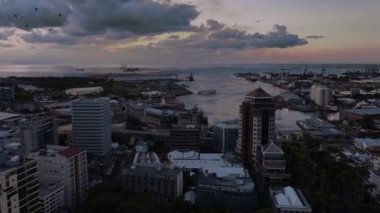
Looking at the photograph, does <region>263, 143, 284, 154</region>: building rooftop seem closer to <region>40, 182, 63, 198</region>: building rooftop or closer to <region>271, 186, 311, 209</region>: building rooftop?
<region>271, 186, 311, 209</region>: building rooftop

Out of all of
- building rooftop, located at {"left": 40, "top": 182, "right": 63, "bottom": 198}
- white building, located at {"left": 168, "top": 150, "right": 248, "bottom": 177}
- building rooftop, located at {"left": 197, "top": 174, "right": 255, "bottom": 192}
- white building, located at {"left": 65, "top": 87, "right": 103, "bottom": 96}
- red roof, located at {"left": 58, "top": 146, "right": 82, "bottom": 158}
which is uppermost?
red roof, located at {"left": 58, "top": 146, "right": 82, "bottom": 158}

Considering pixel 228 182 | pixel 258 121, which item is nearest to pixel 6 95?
pixel 258 121

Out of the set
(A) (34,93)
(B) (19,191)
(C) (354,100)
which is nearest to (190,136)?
(B) (19,191)

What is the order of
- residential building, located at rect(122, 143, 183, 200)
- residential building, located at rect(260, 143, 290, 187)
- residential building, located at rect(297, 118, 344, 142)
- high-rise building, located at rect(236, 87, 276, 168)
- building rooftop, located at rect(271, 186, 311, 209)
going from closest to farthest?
1. building rooftop, located at rect(271, 186, 311, 209)
2. residential building, located at rect(122, 143, 183, 200)
3. residential building, located at rect(260, 143, 290, 187)
4. high-rise building, located at rect(236, 87, 276, 168)
5. residential building, located at rect(297, 118, 344, 142)

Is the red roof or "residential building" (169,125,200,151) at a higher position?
the red roof

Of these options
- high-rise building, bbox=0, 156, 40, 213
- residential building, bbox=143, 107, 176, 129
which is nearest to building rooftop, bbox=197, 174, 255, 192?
high-rise building, bbox=0, 156, 40, 213

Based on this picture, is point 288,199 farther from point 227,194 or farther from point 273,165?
point 273,165
